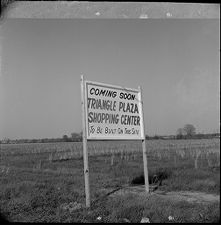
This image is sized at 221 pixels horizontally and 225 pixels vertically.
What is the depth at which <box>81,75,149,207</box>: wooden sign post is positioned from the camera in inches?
208

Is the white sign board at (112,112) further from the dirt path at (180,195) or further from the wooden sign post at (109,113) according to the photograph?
the dirt path at (180,195)

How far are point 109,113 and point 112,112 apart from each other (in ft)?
0.24

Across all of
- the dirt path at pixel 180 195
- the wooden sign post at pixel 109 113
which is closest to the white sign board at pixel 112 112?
the wooden sign post at pixel 109 113

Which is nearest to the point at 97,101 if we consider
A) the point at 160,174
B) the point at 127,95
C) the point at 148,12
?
the point at 127,95

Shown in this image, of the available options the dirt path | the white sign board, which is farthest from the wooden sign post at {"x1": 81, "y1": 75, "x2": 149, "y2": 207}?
the dirt path

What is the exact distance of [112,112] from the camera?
570 cm

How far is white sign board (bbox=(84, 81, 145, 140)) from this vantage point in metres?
5.38

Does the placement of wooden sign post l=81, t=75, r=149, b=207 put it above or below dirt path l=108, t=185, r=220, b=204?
above

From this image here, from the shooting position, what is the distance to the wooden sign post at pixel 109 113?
529 centimetres

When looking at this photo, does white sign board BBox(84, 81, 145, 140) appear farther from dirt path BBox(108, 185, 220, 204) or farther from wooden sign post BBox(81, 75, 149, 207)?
dirt path BBox(108, 185, 220, 204)

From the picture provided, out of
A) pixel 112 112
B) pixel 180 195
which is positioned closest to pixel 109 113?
pixel 112 112

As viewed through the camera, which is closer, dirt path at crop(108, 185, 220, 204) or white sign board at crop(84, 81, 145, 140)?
dirt path at crop(108, 185, 220, 204)

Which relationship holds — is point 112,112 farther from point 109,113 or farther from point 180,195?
point 180,195

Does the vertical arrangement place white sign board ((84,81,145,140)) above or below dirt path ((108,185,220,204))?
above
